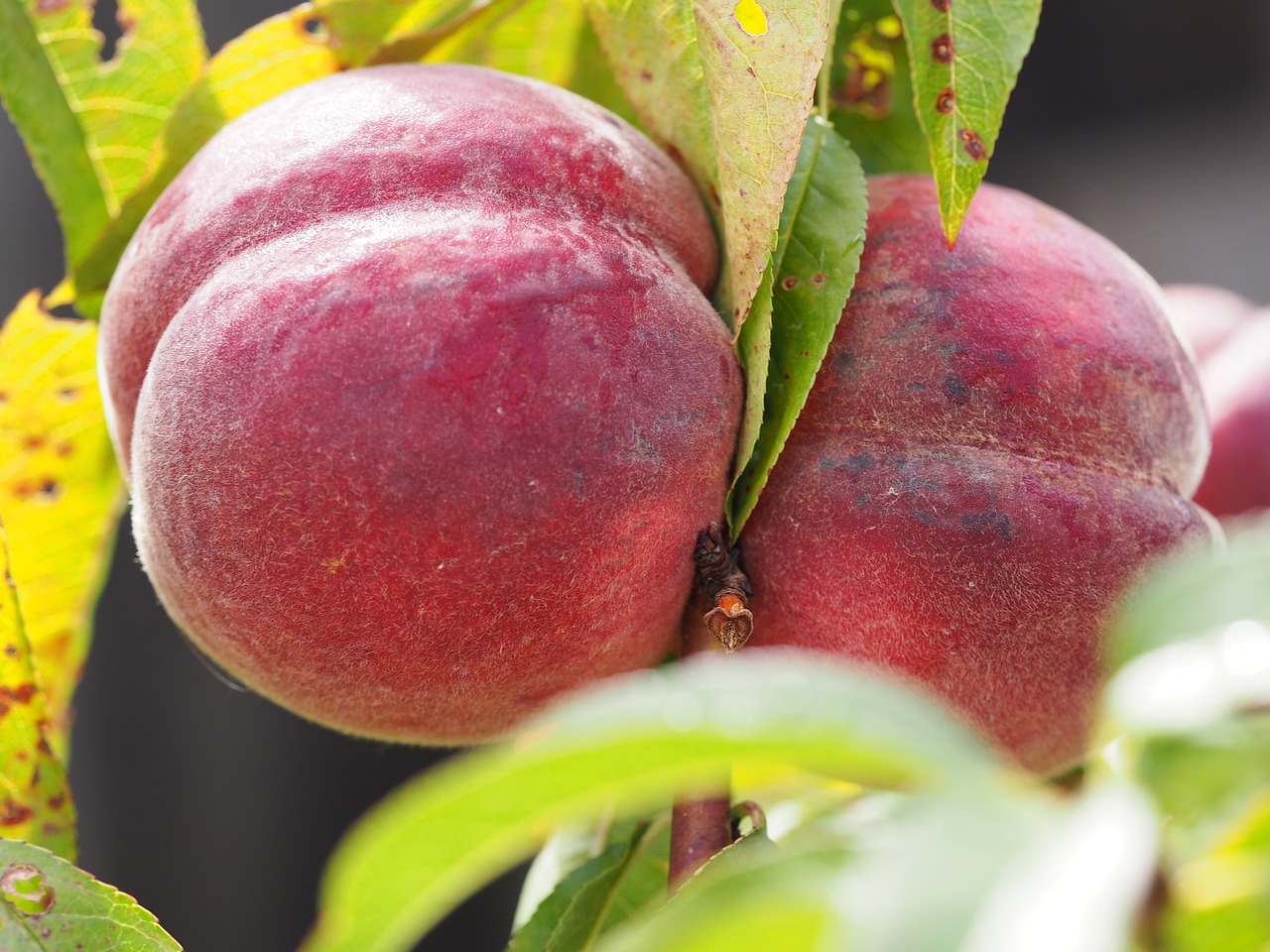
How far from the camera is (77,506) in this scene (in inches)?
27.1

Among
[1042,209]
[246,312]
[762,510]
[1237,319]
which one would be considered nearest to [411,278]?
[246,312]

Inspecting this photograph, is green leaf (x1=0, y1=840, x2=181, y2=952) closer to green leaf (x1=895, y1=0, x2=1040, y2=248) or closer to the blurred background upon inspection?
green leaf (x1=895, y1=0, x2=1040, y2=248)

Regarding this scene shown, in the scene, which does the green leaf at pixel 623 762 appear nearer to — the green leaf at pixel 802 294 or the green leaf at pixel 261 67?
the green leaf at pixel 802 294

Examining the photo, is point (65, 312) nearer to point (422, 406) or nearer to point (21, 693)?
point (21, 693)

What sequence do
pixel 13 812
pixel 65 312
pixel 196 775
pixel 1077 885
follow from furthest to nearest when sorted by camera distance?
pixel 196 775, pixel 65 312, pixel 13 812, pixel 1077 885

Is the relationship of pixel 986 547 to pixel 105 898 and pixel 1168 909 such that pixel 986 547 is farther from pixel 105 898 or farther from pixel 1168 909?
pixel 105 898

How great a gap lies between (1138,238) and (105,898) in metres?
2.30

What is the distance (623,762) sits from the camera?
0.71ft

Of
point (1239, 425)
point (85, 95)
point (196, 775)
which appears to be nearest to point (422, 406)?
point (85, 95)

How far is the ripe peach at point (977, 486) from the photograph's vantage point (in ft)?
1.56

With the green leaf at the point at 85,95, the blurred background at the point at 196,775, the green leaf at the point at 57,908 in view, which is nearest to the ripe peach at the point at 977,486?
the green leaf at the point at 57,908

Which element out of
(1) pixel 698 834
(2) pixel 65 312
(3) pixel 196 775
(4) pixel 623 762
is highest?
(4) pixel 623 762

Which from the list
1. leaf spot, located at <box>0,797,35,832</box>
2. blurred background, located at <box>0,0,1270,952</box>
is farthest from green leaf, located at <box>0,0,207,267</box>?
blurred background, located at <box>0,0,1270,952</box>

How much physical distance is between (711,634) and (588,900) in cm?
15
